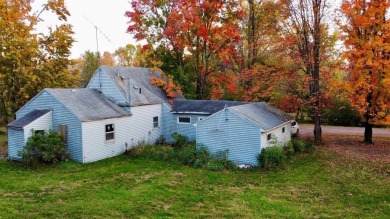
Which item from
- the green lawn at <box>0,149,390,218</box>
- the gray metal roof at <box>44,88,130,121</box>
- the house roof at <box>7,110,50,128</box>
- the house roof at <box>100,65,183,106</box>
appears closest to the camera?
the green lawn at <box>0,149,390,218</box>

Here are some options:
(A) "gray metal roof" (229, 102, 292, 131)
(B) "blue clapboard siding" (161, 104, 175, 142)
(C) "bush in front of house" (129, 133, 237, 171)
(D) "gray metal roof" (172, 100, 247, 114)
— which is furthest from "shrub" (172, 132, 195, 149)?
(A) "gray metal roof" (229, 102, 292, 131)

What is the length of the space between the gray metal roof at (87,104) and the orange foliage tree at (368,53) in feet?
55.0

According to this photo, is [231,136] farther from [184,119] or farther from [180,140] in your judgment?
[184,119]

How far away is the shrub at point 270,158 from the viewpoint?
18.2 metres

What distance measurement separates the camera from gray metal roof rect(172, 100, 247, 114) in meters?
24.5

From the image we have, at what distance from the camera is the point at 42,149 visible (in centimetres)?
1892

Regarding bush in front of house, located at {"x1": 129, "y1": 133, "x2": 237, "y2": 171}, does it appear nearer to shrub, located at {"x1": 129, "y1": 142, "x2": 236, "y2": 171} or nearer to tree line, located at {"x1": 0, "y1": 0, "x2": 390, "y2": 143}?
shrub, located at {"x1": 129, "y1": 142, "x2": 236, "y2": 171}

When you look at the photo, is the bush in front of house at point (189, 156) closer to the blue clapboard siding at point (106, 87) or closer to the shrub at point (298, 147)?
the blue clapboard siding at point (106, 87)

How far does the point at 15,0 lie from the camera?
97.3 ft

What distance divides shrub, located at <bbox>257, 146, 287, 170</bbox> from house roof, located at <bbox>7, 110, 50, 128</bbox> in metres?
13.7

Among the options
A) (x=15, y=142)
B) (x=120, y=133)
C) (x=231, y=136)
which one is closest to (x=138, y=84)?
(x=120, y=133)

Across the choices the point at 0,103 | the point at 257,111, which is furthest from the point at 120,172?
the point at 0,103

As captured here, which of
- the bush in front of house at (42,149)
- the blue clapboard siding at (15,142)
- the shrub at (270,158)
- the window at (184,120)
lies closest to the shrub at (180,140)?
the window at (184,120)

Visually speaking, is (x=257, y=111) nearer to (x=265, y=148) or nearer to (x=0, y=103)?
(x=265, y=148)
